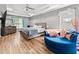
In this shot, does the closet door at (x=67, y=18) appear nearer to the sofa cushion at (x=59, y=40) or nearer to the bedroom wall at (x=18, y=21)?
the sofa cushion at (x=59, y=40)

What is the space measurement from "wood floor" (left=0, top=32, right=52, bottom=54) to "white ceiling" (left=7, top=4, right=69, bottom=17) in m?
0.41

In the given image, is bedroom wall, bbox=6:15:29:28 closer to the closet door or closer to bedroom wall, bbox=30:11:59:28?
bedroom wall, bbox=30:11:59:28

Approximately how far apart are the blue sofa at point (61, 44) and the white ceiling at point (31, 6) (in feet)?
1.57

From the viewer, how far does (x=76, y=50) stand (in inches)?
95.9

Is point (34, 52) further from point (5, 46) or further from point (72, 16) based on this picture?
point (72, 16)

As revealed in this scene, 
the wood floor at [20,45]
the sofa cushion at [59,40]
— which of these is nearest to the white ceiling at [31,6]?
the wood floor at [20,45]

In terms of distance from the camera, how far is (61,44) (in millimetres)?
2449

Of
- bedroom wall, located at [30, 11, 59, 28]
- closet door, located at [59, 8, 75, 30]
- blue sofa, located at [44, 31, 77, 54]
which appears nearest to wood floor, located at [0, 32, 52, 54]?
blue sofa, located at [44, 31, 77, 54]

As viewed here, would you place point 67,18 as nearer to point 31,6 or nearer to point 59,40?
point 59,40

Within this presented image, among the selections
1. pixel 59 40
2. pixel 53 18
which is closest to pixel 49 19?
pixel 53 18

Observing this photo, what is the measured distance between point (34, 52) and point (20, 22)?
64 centimetres

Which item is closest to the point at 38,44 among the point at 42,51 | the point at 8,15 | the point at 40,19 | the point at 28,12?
the point at 42,51

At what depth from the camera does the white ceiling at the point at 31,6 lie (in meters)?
2.54

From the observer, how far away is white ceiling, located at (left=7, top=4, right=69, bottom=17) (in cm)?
254
